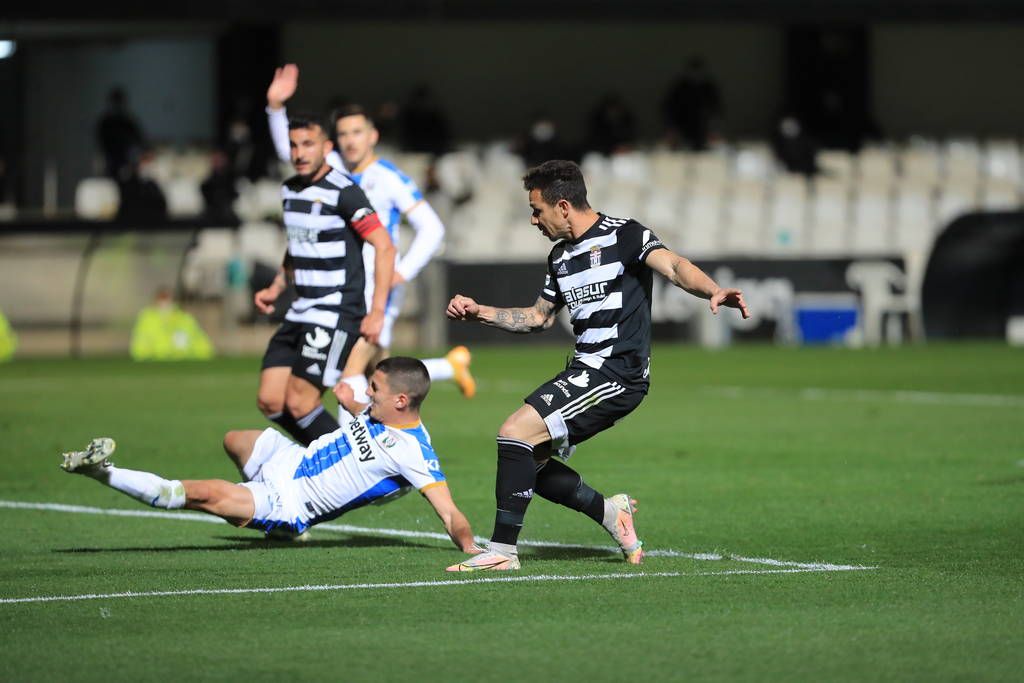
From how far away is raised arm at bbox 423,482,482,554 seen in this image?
7797mm

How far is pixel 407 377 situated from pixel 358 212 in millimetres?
2019

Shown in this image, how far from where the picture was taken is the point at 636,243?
300 inches

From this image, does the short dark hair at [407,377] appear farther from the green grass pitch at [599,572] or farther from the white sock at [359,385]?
the white sock at [359,385]

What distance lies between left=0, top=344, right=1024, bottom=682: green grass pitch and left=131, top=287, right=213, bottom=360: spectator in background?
10629mm

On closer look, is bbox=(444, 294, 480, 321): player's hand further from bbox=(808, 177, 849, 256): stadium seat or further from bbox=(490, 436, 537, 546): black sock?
bbox=(808, 177, 849, 256): stadium seat

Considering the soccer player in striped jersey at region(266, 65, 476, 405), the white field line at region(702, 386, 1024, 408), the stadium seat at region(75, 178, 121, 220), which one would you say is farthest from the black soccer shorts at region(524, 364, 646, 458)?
the stadium seat at region(75, 178, 121, 220)

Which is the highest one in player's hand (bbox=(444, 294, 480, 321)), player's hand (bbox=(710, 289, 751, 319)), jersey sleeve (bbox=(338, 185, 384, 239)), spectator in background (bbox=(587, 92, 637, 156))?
spectator in background (bbox=(587, 92, 637, 156))

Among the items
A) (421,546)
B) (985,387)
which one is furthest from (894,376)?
(421,546)

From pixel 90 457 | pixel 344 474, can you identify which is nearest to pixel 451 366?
pixel 344 474

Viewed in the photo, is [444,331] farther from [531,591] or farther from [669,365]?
Result: [531,591]

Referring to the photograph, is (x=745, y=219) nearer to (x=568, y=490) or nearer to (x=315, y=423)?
(x=315, y=423)

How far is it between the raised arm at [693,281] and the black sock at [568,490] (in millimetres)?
980

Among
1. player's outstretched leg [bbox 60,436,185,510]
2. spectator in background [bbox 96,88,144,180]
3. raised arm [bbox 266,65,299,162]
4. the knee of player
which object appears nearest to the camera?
player's outstretched leg [bbox 60,436,185,510]

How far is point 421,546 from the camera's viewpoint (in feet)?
27.7
